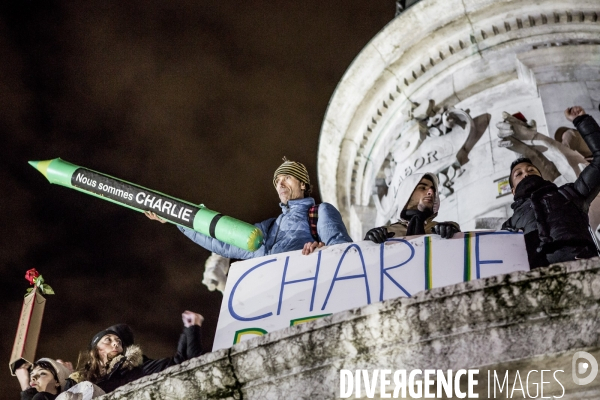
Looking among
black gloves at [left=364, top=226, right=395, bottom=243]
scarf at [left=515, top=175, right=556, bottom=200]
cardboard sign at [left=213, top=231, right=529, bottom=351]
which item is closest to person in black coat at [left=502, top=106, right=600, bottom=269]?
scarf at [left=515, top=175, right=556, bottom=200]

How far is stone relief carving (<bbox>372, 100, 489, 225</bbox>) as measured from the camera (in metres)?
12.8

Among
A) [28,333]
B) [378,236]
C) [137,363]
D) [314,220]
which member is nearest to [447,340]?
[378,236]

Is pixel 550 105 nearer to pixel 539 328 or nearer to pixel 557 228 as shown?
pixel 557 228

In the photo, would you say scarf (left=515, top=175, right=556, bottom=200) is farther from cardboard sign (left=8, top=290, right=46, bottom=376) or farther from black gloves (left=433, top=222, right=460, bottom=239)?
cardboard sign (left=8, top=290, right=46, bottom=376)

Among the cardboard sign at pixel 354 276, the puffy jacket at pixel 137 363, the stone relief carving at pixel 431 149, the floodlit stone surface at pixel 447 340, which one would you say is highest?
the stone relief carving at pixel 431 149

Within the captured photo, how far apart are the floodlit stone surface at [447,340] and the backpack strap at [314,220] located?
8.83ft

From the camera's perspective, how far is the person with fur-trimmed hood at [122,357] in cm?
781

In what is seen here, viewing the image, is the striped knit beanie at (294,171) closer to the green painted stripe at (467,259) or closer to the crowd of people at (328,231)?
the crowd of people at (328,231)

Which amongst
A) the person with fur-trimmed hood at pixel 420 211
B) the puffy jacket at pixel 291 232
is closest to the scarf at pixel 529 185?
the person with fur-trimmed hood at pixel 420 211

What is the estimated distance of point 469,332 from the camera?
18.5ft

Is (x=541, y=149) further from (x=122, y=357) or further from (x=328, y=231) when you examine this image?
(x=122, y=357)

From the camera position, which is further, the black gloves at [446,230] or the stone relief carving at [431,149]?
the stone relief carving at [431,149]

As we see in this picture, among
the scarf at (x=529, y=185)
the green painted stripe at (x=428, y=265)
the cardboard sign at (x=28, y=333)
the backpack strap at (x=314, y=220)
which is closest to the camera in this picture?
the green painted stripe at (x=428, y=265)

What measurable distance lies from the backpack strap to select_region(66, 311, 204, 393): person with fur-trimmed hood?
151 cm
